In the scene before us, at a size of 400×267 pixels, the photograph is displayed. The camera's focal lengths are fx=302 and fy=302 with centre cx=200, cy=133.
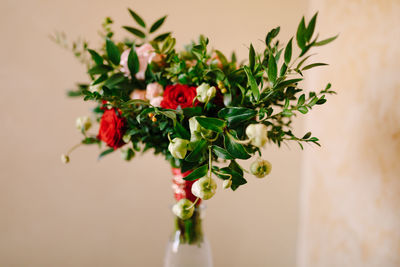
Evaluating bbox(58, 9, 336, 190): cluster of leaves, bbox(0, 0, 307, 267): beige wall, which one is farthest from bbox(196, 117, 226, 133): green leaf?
bbox(0, 0, 307, 267): beige wall

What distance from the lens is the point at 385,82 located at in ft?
2.25

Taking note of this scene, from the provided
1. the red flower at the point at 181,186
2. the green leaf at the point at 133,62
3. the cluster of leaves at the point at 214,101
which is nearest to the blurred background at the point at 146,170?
the cluster of leaves at the point at 214,101

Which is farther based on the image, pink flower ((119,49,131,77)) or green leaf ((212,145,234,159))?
pink flower ((119,49,131,77))

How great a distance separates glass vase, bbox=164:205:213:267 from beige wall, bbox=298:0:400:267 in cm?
40

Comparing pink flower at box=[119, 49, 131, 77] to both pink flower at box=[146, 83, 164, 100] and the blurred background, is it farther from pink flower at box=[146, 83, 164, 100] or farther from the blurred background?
the blurred background

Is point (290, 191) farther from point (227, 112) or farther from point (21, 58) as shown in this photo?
point (21, 58)

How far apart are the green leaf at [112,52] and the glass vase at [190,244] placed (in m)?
0.42

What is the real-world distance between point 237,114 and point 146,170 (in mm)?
768

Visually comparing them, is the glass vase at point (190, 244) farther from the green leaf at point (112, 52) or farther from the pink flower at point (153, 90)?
the green leaf at point (112, 52)

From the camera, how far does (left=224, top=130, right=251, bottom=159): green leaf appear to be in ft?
1.69

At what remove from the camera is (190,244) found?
80 centimetres

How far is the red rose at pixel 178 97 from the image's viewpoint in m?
0.63

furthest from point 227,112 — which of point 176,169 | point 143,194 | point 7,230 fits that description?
point 7,230

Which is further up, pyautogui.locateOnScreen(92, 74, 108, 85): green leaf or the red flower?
pyautogui.locateOnScreen(92, 74, 108, 85): green leaf
